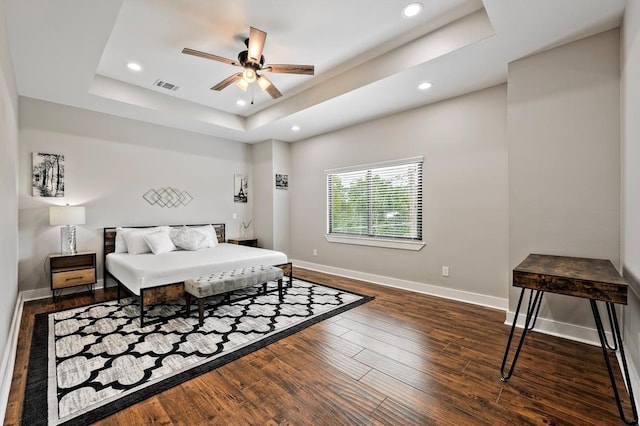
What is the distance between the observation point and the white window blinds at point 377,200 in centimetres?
440

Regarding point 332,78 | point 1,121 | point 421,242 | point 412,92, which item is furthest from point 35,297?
point 412,92

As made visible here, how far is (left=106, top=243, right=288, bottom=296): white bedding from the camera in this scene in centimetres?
314

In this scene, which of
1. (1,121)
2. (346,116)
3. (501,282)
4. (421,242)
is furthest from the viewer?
(346,116)

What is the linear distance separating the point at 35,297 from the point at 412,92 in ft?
19.0

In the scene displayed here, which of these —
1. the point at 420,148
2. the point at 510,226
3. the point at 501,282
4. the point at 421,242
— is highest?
the point at 420,148

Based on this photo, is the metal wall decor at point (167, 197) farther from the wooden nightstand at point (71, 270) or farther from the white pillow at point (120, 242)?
the wooden nightstand at point (71, 270)

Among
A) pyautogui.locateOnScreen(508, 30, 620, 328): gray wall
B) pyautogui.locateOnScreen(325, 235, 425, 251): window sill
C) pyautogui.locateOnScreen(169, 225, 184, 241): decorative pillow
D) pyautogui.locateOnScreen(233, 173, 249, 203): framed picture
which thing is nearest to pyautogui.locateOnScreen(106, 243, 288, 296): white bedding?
pyautogui.locateOnScreen(169, 225, 184, 241): decorative pillow

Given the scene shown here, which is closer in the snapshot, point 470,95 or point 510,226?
point 510,226

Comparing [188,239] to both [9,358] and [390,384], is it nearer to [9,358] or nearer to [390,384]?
[9,358]

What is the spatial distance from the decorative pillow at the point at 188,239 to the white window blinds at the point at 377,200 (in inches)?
94.5

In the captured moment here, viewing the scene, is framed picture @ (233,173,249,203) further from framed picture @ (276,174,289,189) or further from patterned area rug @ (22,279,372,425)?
patterned area rug @ (22,279,372,425)

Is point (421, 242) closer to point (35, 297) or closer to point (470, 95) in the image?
point (470, 95)

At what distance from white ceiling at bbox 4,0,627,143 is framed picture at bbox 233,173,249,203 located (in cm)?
203

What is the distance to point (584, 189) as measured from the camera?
2621mm
